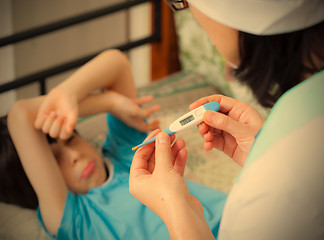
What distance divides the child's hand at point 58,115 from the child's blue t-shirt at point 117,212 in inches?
Result: 5.7

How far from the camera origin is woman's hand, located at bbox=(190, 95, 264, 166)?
1.37ft

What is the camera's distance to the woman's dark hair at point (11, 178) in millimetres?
717

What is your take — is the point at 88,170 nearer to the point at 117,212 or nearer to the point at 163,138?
the point at 117,212

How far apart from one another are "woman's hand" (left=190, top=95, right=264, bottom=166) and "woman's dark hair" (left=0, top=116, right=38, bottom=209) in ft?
1.48

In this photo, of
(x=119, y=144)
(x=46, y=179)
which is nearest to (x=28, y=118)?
(x=46, y=179)

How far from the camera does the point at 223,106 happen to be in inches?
18.6

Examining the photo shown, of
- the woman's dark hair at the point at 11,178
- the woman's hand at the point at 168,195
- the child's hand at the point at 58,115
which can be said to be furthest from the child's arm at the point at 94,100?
the woman's hand at the point at 168,195

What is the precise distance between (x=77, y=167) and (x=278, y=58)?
50 cm

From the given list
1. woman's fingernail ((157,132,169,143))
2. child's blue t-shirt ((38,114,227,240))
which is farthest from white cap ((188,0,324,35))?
child's blue t-shirt ((38,114,227,240))

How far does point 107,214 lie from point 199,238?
1.22ft

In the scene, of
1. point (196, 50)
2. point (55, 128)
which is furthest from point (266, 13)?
point (196, 50)

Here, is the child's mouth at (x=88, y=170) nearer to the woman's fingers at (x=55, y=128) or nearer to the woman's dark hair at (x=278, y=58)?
the woman's fingers at (x=55, y=128)

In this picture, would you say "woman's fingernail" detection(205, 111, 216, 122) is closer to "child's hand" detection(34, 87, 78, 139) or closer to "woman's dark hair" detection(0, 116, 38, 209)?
"child's hand" detection(34, 87, 78, 139)

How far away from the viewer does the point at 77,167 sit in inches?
29.5
